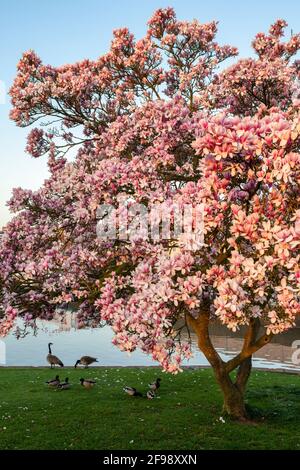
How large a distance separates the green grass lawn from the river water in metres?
4.69

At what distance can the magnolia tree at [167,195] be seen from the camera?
26.5 ft

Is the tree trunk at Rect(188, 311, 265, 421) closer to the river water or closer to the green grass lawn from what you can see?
the green grass lawn

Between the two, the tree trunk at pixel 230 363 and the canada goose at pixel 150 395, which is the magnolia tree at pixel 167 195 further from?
the canada goose at pixel 150 395

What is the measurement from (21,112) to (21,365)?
672 inches

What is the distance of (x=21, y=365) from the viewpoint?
27906 millimetres

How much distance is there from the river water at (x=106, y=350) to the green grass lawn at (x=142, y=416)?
185 inches

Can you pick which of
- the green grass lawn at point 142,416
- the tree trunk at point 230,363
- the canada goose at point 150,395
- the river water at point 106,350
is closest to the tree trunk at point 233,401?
the tree trunk at point 230,363

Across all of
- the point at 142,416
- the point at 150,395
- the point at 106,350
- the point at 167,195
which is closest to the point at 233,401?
the point at 142,416

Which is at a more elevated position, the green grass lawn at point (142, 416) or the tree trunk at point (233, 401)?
the tree trunk at point (233, 401)

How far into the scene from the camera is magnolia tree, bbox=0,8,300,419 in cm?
809

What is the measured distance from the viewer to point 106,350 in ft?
111

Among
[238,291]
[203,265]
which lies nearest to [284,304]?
[238,291]

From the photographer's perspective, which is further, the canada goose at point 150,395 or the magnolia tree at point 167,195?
the canada goose at point 150,395

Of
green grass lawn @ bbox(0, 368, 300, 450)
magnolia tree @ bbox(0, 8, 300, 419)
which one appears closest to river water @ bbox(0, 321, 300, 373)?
green grass lawn @ bbox(0, 368, 300, 450)
